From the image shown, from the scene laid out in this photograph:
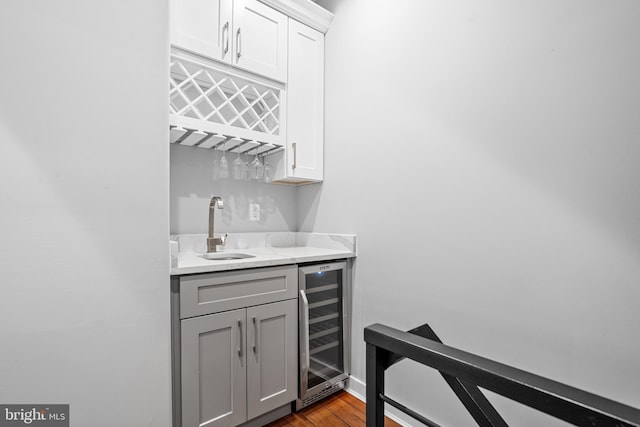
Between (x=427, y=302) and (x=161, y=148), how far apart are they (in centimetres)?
149

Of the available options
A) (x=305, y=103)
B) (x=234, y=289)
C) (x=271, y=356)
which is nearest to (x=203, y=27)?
(x=305, y=103)

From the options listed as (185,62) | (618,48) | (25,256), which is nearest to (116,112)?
(25,256)

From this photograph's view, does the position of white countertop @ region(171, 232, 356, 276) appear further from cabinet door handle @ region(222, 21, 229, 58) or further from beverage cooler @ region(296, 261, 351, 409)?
cabinet door handle @ region(222, 21, 229, 58)

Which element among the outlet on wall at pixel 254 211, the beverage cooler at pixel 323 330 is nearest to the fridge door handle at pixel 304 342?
the beverage cooler at pixel 323 330

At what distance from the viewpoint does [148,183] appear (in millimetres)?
1208

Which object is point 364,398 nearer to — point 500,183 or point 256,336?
point 256,336

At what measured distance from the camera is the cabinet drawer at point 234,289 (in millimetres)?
1433

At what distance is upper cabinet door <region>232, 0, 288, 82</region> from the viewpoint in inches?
75.0

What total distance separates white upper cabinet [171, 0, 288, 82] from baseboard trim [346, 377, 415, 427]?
2105 mm

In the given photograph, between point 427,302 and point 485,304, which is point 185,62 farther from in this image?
point 485,304

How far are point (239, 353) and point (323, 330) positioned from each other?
60 centimetres

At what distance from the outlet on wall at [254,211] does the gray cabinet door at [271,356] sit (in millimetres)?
823

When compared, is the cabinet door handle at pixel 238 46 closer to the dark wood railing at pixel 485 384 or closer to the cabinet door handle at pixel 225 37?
the cabinet door handle at pixel 225 37

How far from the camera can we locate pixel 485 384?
0.45m
